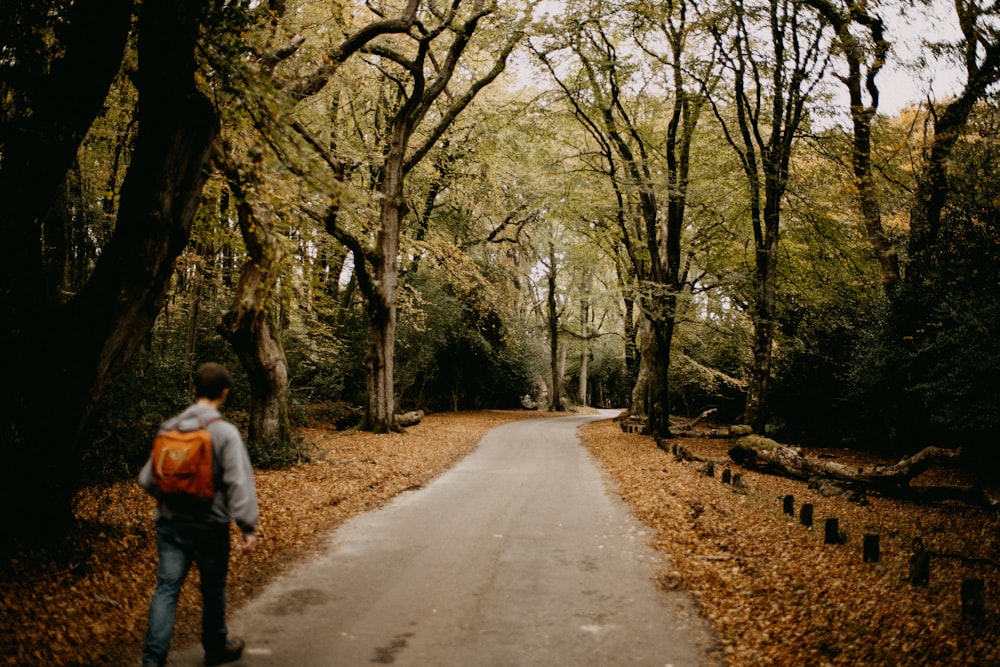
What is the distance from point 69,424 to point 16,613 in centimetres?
165

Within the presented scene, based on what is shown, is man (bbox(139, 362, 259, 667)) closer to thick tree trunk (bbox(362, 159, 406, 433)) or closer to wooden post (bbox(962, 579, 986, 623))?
wooden post (bbox(962, 579, 986, 623))

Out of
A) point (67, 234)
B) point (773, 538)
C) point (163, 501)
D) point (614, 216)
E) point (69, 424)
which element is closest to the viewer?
point (163, 501)

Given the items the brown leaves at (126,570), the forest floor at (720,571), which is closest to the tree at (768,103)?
the forest floor at (720,571)

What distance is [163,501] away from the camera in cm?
348

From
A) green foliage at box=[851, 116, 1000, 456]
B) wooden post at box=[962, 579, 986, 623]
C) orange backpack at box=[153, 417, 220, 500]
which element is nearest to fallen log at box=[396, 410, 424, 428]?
green foliage at box=[851, 116, 1000, 456]

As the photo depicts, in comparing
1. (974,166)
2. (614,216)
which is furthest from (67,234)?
(974,166)

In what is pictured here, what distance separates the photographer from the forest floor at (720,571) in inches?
167

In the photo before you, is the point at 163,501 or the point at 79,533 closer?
the point at 163,501

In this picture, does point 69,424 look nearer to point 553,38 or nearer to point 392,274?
point 392,274

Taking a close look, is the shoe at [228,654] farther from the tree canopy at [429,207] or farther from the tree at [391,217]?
the tree at [391,217]

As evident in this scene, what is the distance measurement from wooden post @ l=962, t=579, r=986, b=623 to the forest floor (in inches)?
2.9

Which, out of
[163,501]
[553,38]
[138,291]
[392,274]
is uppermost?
[553,38]

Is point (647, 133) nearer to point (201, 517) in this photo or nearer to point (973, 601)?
point (973, 601)

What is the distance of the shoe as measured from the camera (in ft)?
12.5
